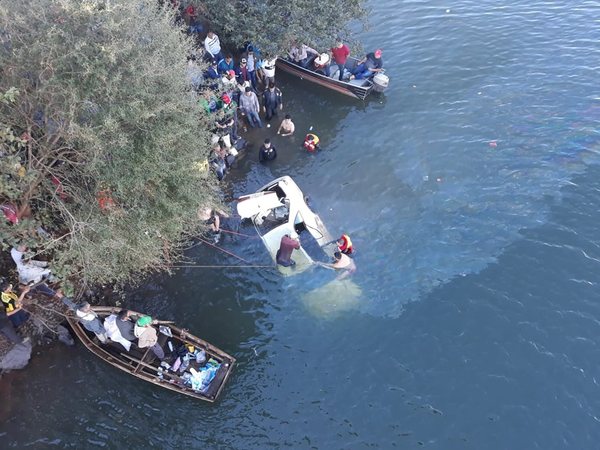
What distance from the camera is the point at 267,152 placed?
2047cm

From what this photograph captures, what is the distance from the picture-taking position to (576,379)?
46.2ft

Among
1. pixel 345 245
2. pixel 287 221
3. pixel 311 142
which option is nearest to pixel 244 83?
pixel 311 142

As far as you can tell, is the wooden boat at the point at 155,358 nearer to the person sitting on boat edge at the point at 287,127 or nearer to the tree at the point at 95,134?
the tree at the point at 95,134

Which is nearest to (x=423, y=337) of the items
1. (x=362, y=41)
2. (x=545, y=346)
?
(x=545, y=346)

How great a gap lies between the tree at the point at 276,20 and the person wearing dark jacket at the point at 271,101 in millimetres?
1851

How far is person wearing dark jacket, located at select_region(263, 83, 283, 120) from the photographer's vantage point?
22.0m

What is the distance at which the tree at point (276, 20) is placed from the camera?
851 inches

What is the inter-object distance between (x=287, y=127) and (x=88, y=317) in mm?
11999

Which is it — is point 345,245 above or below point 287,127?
below

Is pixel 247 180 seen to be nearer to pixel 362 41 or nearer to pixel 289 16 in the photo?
pixel 289 16

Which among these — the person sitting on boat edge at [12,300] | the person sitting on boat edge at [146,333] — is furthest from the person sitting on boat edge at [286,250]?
the person sitting on boat edge at [12,300]

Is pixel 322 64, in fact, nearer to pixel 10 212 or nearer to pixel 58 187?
pixel 58 187

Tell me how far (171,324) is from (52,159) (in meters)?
5.89

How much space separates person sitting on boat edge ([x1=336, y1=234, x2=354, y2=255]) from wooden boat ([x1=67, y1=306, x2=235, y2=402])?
528 cm
